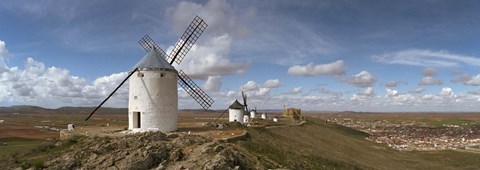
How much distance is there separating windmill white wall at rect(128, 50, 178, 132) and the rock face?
4.07 meters

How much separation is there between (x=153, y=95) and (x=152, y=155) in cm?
701

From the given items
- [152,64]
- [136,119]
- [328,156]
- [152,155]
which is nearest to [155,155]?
[152,155]

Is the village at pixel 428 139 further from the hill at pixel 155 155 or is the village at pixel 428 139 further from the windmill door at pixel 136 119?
the windmill door at pixel 136 119

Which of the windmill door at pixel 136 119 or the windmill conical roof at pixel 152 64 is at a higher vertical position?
the windmill conical roof at pixel 152 64

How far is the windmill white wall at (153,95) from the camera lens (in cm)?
2305

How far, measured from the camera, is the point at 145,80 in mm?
22984

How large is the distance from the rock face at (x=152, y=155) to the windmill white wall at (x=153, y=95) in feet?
13.4

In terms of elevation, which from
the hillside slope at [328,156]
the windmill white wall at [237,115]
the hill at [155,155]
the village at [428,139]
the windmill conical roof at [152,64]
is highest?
the windmill conical roof at [152,64]

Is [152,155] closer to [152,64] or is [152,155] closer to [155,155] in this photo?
[155,155]

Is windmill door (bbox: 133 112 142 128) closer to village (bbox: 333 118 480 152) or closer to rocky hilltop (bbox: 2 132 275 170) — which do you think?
rocky hilltop (bbox: 2 132 275 170)

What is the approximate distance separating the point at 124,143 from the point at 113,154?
1.17 meters

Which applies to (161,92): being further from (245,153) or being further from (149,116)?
(245,153)

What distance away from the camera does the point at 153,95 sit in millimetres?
23031

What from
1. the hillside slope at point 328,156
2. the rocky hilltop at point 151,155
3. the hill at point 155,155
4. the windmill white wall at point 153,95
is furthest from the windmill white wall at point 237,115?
the rocky hilltop at point 151,155
